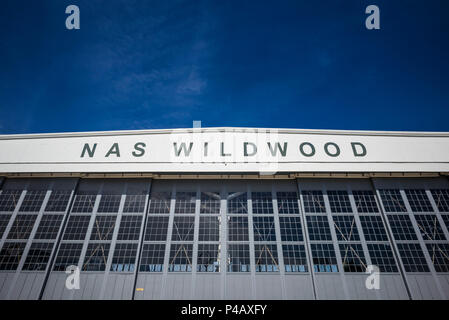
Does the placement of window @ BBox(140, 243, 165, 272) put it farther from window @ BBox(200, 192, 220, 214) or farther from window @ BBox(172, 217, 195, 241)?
window @ BBox(200, 192, 220, 214)

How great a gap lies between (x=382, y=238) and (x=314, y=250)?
683 centimetres

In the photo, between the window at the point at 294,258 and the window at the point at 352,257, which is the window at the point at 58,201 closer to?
the window at the point at 294,258

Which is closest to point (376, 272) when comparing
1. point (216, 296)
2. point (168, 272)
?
point (216, 296)

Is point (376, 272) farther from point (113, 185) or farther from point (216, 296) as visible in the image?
point (113, 185)

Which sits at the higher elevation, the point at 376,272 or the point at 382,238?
the point at 382,238

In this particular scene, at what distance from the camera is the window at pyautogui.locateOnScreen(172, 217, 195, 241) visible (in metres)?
20.3

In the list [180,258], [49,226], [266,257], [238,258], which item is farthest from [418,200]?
[49,226]

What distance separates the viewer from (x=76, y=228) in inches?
815

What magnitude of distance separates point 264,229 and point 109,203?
1602 cm

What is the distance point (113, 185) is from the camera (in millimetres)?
23047

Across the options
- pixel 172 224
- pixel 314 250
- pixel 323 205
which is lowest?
pixel 314 250

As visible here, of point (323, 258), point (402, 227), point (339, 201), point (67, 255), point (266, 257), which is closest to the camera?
point (323, 258)

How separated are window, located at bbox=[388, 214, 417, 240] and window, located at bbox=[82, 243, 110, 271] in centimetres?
A: 2691

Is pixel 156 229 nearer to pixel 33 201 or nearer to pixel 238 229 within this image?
pixel 238 229
